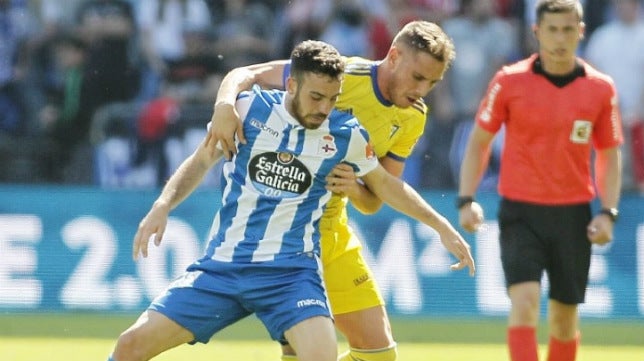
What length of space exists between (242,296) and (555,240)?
2.16m

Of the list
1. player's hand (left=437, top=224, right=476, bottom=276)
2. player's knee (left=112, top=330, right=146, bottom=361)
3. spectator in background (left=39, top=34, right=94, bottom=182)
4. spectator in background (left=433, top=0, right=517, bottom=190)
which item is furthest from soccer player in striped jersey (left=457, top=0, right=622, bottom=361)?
spectator in background (left=39, top=34, right=94, bottom=182)

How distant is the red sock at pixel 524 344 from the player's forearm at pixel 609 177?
2.79 feet

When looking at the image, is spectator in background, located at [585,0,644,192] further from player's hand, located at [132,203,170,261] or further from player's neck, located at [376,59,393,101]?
player's hand, located at [132,203,170,261]

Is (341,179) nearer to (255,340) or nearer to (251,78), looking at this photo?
(251,78)

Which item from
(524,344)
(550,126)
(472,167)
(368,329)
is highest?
(550,126)

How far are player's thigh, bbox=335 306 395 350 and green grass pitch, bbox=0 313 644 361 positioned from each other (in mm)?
2279

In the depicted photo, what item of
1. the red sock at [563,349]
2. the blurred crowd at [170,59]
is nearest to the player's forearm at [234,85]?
the red sock at [563,349]

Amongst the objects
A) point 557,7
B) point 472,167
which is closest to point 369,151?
point 472,167

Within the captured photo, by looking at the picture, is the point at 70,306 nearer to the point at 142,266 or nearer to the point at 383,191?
the point at 142,266

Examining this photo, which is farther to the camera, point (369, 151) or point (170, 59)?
point (170, 59)

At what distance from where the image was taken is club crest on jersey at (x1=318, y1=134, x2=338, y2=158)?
20.0 feet

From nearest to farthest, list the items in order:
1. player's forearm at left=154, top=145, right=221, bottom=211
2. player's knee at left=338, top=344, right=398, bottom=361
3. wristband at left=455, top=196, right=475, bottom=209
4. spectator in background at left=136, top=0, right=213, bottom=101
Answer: player's forearm at left=154, top=145, right=221, bottom=211 < player's knee at left=338, top=344, right=398, bottom=361 < wristband at left=455, top=196, right=475, bottom=209 < spectator in background at left=136, top=0, right=213, bottom=101

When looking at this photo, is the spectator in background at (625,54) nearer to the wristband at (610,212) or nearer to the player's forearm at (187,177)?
the wristband at (610,212)

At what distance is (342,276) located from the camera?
686 cm
